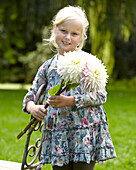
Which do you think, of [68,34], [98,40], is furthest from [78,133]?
[98,40]

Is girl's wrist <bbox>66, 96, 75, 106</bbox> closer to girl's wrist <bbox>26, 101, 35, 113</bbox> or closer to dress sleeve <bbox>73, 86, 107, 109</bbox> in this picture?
dress sleeve <bbox>73, 86, 107, 109</bbox>

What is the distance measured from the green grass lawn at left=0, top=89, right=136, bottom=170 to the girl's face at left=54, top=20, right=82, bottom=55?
1.97 meters

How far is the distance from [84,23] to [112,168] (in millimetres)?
2073

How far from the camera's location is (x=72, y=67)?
5.60 ft

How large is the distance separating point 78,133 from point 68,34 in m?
0.61

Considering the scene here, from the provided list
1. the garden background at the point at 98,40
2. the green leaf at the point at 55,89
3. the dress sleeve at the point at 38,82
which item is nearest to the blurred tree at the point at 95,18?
the garden background at the point at 98,40

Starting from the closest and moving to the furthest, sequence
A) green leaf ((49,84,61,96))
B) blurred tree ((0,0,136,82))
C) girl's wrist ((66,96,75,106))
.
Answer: green leaf ((49,84,61,96)) < girl's wrist ((66,96,75,106)) < blurred tree ((0,0,136,82))

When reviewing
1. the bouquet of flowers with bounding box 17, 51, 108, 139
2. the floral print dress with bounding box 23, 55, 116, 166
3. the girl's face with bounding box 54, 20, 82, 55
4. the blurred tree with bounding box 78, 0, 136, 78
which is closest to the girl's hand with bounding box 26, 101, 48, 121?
the floral print dress with bounding box 23, 55, 116, 166

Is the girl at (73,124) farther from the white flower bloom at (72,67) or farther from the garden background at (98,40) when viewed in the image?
the garden background at (98,40)

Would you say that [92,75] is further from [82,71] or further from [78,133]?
[78,133]

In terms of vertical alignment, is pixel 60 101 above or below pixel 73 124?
above

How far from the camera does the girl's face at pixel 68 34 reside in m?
2.01

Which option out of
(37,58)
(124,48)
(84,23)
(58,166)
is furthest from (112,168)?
(124,48)

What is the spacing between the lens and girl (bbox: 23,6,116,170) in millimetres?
1971
